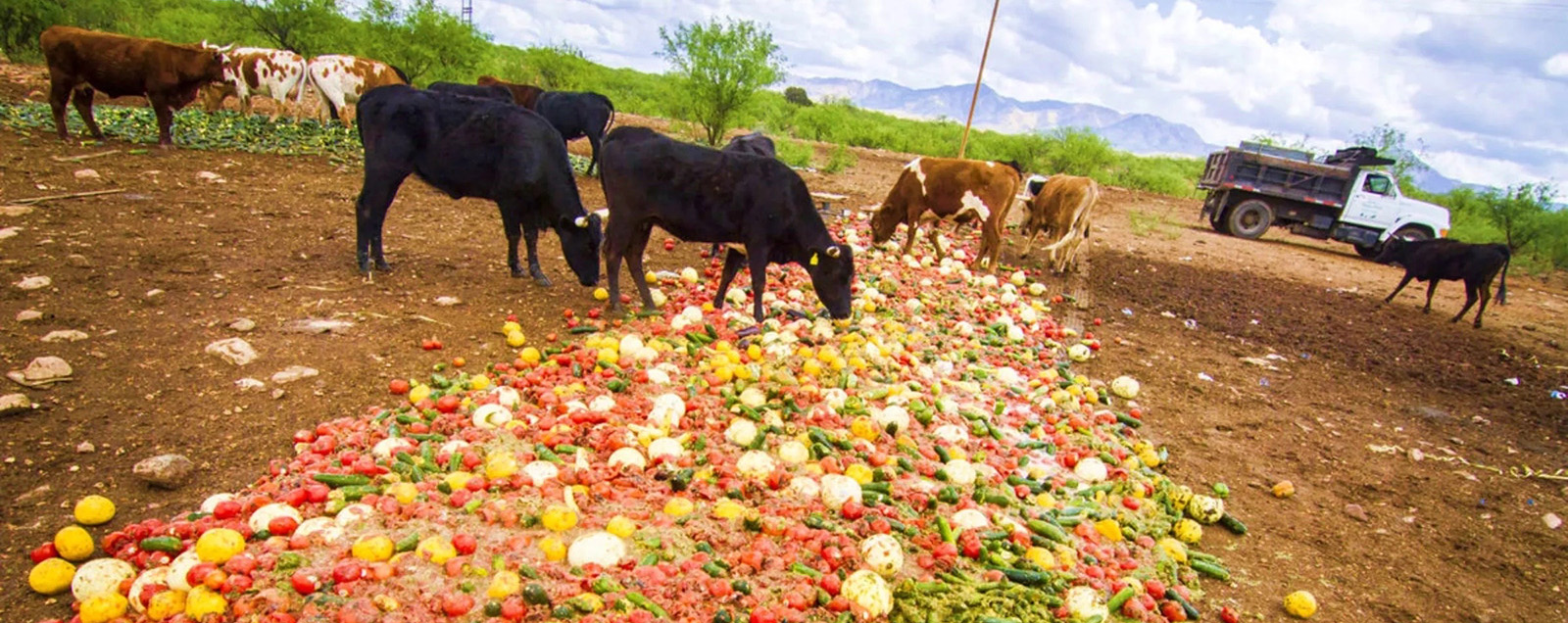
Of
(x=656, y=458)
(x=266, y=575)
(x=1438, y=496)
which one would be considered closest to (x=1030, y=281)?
A: (x=1438, y=496)

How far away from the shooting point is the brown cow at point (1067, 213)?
1294 cm

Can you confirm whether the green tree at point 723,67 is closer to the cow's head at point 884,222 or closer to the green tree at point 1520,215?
the cow's head at point 884,222

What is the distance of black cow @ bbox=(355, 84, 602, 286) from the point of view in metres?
7.64

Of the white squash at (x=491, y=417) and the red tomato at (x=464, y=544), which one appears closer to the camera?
the red tomato at (x=464, y=544)

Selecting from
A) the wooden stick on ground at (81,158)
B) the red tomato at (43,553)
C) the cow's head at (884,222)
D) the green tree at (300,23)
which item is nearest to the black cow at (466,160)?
the red tomato at (43,553)

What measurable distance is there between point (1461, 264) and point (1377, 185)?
943cm

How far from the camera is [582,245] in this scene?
26.1ft

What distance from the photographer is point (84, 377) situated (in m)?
4.98

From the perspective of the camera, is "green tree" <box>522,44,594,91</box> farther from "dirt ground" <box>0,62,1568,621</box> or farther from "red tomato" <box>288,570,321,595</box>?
"red tomato" <box>288,570,321,595</box>

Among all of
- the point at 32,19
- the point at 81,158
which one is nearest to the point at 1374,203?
the point at 81,158

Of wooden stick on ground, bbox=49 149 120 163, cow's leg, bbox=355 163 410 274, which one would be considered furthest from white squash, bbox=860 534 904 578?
wooden stick on ground, bbox=49 149 120 163

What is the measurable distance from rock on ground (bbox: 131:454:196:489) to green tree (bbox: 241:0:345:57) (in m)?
22.6

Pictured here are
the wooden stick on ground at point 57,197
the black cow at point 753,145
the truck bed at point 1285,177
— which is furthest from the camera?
the truck bed at point 1285,177

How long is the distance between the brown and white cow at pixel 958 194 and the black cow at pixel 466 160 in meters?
5.85
